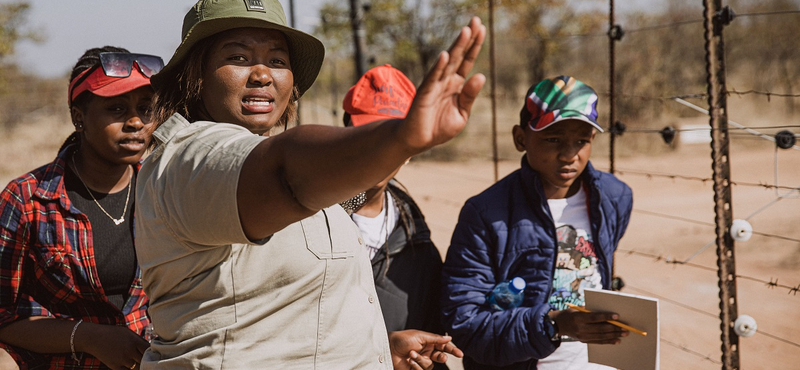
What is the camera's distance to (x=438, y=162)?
1755 centimetres

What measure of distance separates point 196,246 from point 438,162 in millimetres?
16378

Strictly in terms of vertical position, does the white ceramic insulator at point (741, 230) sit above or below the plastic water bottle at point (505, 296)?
above

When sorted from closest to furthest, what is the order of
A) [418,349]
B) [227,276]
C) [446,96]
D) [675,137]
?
1. [446,96]
2. [227,276]
3. [418,349]
4. [675,137]

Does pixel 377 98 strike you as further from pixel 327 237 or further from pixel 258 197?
pixel 258 197

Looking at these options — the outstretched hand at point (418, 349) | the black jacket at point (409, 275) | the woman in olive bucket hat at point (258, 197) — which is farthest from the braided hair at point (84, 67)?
the outstretched hand at point (418, 349)

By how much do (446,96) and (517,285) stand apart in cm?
141

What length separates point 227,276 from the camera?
1300mm

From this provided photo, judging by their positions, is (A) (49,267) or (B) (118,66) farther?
(B) (118,66)

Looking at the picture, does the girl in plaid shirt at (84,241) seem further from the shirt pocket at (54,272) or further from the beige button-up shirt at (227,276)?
the beige button-up shirt at (227,276)

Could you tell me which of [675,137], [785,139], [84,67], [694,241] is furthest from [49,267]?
[675,137]

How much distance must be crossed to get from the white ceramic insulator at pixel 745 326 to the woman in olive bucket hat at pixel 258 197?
1.97m

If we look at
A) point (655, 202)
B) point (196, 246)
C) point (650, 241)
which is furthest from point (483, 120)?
point (196, 246)

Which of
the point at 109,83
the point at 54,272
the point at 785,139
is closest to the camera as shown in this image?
the point at 54,272

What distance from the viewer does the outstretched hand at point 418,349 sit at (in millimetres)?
2117
